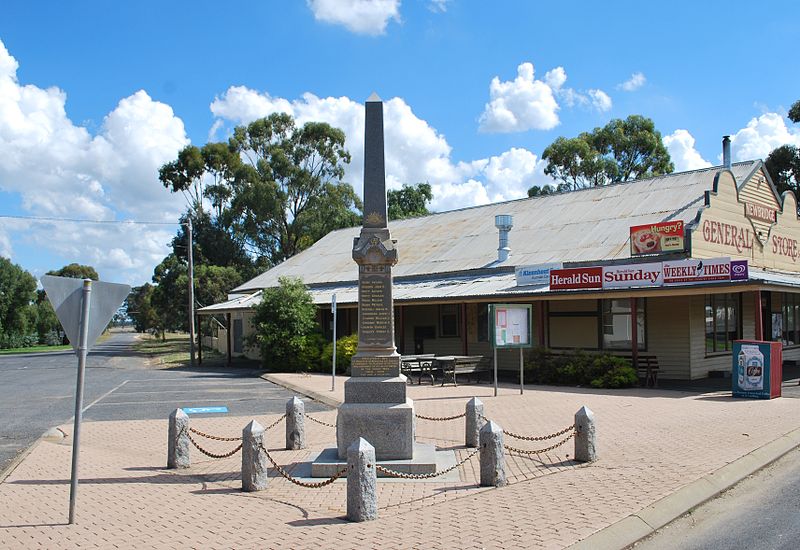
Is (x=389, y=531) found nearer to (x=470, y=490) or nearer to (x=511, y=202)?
(x=470, y=490)

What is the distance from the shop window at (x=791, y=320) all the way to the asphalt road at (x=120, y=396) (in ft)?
56.5

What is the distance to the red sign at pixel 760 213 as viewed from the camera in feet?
77.0

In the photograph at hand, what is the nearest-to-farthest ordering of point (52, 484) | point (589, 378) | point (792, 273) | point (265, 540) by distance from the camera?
point (265, 540) < point (52, 484) < point (589, 378) < point (792, 273)

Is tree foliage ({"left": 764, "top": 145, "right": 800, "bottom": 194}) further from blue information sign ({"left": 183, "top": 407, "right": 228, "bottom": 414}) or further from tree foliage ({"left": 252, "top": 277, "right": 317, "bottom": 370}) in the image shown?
blue information sign ({"left": 183, "top": 407, "right": 228, "bottom": 414})

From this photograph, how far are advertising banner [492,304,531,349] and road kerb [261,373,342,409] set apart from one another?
13.3 feet

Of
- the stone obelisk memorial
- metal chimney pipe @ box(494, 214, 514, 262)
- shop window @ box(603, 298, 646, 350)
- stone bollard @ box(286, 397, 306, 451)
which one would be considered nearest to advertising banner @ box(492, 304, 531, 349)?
shop window @ box(603, 298, 646, 350)

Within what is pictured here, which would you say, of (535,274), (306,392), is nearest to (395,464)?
(306,392)

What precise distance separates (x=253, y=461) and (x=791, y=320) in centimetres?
2325

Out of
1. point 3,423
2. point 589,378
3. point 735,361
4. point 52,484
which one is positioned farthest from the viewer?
point 589,378

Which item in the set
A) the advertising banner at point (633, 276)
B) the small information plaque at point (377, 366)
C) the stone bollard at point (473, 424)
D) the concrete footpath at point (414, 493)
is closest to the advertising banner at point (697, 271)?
the advertising banner at point (633, 276)

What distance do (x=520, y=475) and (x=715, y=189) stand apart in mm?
16116

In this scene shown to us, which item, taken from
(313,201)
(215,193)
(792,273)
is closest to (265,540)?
(792,273)

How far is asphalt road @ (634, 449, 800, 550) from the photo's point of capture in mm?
6305

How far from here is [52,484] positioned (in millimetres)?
8742
